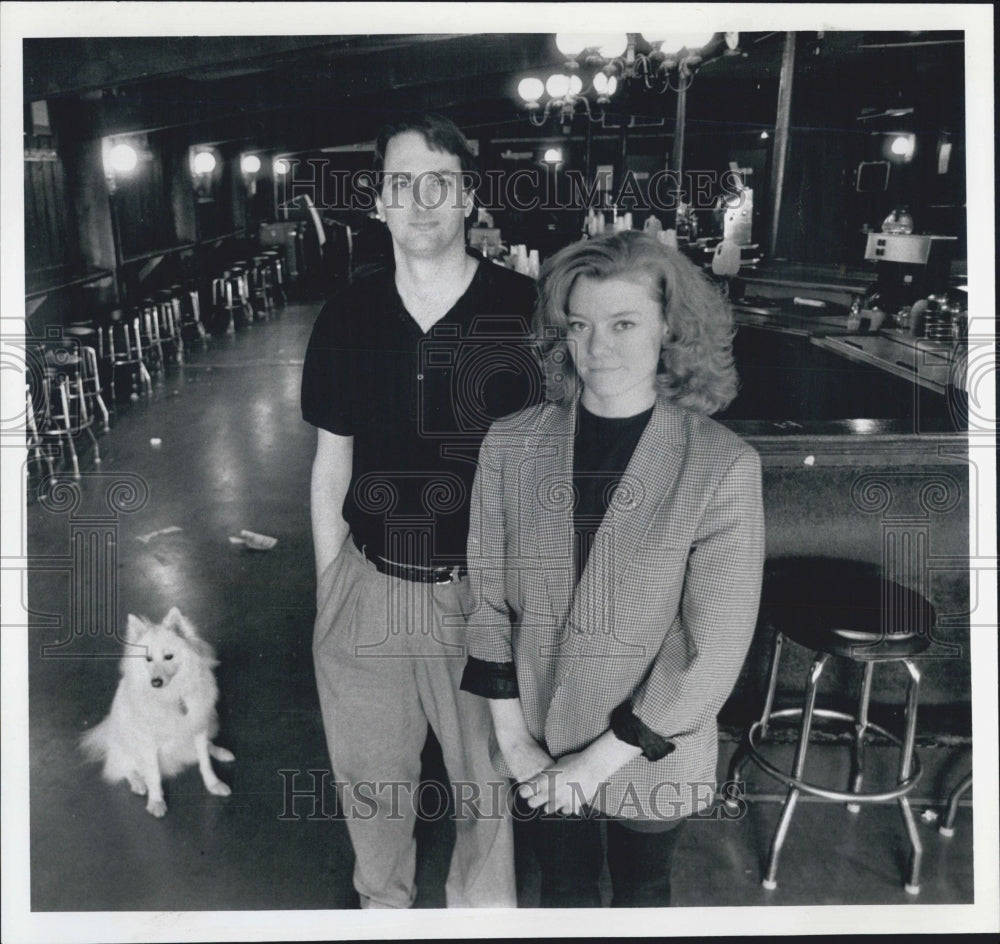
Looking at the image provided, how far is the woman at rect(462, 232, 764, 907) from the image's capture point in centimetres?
158

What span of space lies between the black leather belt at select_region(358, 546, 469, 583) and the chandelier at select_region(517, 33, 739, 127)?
49.5 inches

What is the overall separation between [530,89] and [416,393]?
38.2 inches

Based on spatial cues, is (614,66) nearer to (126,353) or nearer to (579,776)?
(579,776)

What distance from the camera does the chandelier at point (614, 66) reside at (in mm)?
2168

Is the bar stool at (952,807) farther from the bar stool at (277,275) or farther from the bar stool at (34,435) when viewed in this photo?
the bar stool at (34,435)

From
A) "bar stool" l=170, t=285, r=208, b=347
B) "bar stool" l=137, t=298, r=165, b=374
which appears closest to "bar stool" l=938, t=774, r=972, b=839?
"bar stool" l=170, t=285, r=208, b=347

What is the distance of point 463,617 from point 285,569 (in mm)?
1323

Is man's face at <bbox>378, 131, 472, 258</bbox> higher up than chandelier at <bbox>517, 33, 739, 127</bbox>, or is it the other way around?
chandelier at <bbox>517, 33, 739, 127</bbox>

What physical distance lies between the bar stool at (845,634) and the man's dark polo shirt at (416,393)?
845 mm

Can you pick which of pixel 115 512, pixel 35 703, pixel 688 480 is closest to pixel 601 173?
pixel 688 480

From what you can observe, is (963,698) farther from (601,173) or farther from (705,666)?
(601,173)

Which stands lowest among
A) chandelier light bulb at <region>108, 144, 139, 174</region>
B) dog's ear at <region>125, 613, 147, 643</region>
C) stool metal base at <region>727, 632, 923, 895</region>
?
stool metal base at <region>727, 632, 923, 895</region>

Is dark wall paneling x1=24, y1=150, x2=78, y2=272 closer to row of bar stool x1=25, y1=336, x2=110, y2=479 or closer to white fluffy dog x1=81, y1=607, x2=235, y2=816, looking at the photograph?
row of bar stool x1=25, y1=336, x2=110, y2=479

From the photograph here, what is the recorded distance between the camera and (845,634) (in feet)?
6.43
